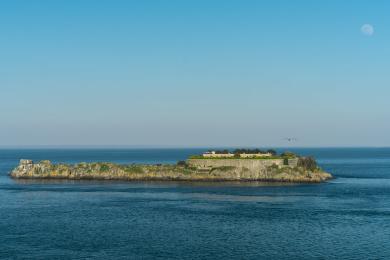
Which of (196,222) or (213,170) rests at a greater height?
(213,170)

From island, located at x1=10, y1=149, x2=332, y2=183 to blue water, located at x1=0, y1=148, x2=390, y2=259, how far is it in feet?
48.1

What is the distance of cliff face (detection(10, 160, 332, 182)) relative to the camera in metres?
124

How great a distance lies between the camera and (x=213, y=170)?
127 metres

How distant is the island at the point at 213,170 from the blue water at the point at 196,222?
48.1 feet

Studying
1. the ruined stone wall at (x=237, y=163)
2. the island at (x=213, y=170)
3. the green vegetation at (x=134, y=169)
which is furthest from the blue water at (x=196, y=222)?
the green vegetation at (x=134, y=169)

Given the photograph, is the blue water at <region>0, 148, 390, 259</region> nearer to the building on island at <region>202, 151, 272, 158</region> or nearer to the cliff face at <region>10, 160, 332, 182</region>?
the cliff face at <region>10, 160, 332, 182</region>

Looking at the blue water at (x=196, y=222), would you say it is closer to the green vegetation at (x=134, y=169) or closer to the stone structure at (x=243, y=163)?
the stone structure at (x=243, y=163)

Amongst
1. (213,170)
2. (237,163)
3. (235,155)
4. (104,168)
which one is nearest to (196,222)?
(213,170)

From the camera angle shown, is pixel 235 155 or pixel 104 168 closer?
pixel 235 155

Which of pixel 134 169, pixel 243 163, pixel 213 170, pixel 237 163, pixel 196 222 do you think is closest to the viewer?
pixel 196 222

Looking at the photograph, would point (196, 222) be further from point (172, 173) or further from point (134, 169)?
point (134, 169)

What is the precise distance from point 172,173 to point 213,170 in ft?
32.2

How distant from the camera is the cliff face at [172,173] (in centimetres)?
12425

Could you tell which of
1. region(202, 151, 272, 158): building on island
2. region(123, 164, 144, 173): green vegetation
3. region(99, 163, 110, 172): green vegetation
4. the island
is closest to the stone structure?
the island
